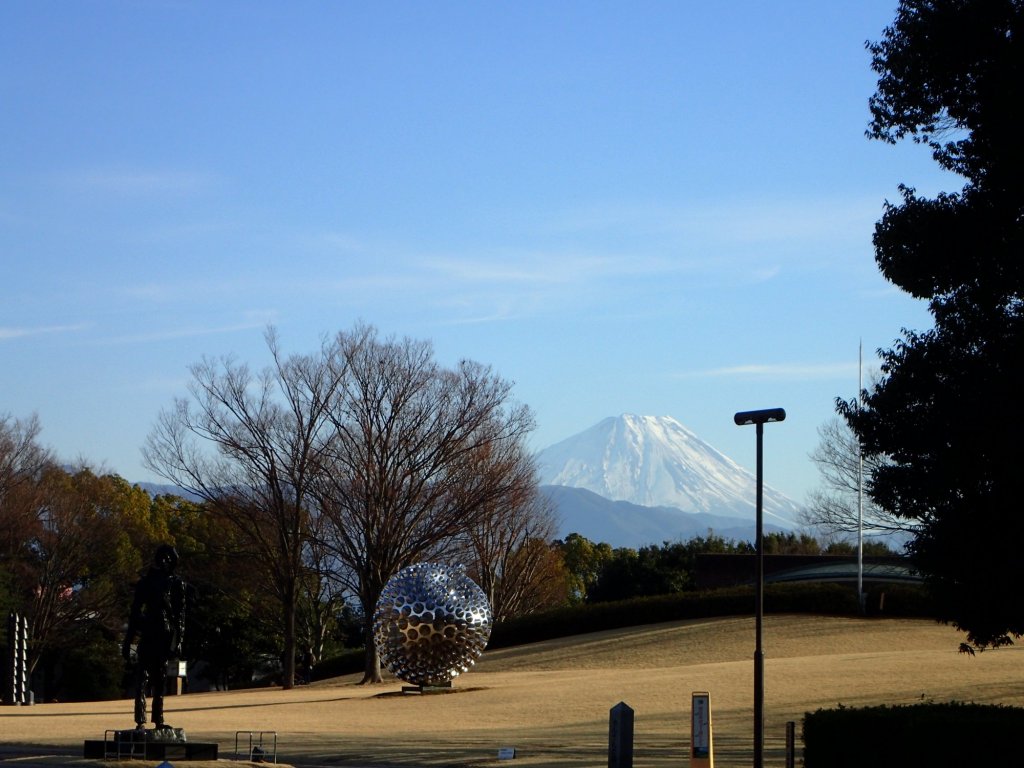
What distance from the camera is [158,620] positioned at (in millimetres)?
19875

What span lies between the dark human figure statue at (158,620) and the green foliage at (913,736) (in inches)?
380

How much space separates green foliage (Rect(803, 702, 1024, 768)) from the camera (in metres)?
13.8

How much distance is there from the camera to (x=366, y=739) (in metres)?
23.3

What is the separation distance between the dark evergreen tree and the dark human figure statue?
1045 centimetres

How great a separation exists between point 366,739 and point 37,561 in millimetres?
34485

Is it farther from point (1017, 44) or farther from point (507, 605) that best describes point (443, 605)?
point (507, 605)

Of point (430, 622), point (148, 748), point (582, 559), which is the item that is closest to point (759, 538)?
point (148, 748)

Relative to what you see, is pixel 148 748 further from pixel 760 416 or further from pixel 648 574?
pixel 648 574

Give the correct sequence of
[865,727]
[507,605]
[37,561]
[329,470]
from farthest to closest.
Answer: [507,605] → [37,561] → [329,470] → [865,727]

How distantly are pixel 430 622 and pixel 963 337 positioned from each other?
1849 centimetres

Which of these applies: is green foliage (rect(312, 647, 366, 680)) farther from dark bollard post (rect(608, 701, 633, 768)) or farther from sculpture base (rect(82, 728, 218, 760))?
dark bollard post (rect(608, 701, 633, 768))

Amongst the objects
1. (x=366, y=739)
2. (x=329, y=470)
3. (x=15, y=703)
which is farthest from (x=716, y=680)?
(x=15, y=703)

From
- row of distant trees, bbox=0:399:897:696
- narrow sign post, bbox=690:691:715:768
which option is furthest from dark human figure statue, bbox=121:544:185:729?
row of distant trees, bbox=0:399:897:696

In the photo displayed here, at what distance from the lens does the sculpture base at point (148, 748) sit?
1844 cm
